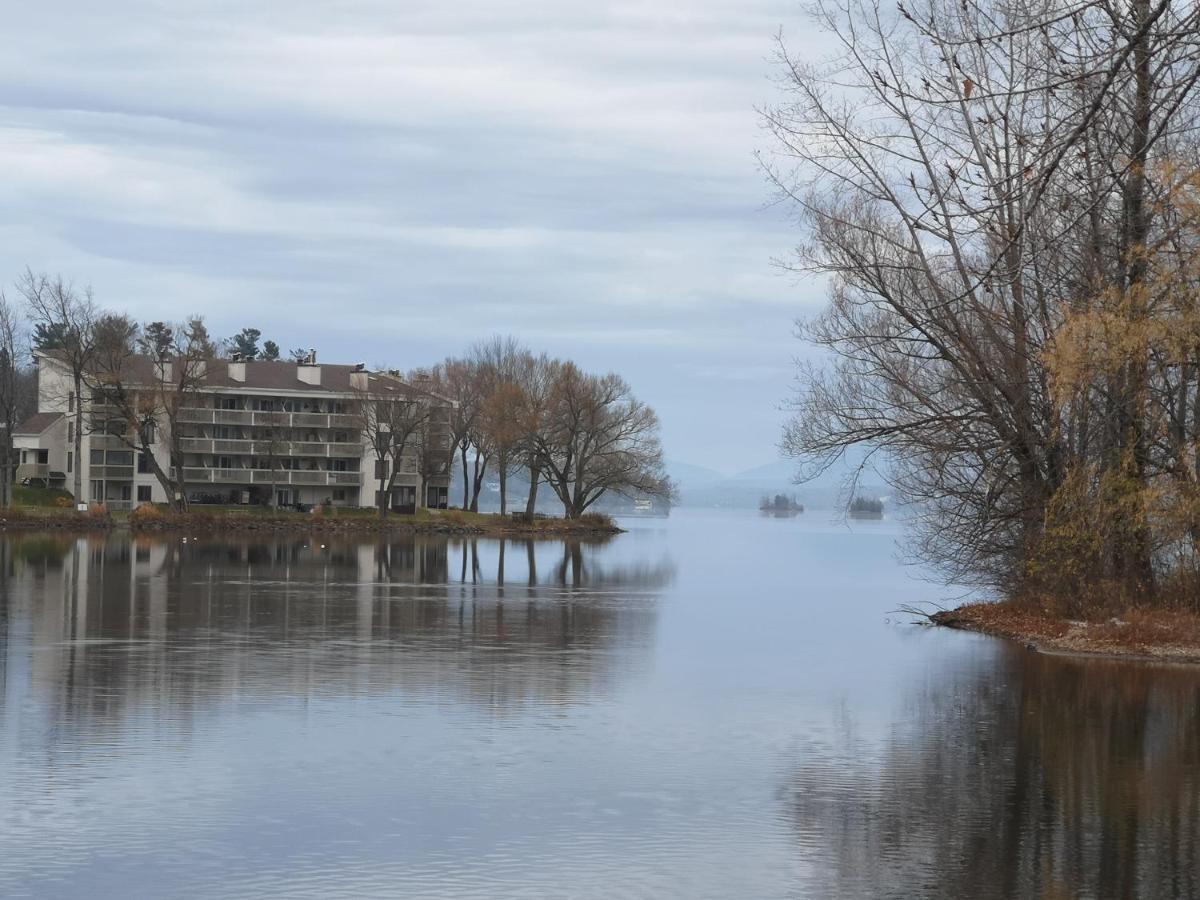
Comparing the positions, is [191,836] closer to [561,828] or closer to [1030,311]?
[561,828]

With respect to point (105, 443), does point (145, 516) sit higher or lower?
lower

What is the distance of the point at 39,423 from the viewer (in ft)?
370

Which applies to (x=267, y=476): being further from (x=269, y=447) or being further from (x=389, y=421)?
(x=389, y=421)

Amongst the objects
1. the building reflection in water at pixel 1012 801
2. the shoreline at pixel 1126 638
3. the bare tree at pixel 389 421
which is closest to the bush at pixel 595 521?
the bare tree at pixel 389 421

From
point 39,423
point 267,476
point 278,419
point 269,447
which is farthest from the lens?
point 278,419

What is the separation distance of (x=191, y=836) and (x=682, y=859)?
3.95 m

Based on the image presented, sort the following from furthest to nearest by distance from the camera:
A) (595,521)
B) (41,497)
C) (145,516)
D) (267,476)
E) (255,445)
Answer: (595,521), (267,476), (255,445), (41,497), (145,516)

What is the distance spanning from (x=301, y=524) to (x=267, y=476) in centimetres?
1740

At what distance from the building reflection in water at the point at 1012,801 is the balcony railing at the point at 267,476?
92708mm

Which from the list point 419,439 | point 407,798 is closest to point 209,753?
point 407,798

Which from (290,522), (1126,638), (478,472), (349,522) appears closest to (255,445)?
(478,472)

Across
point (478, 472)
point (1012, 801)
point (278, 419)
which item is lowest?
point (1012, 801)

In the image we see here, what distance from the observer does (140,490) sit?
110438 mm

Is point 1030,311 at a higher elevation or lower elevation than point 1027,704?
higher
